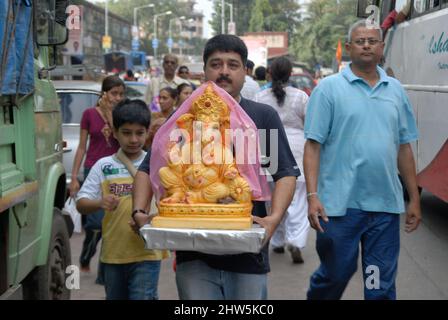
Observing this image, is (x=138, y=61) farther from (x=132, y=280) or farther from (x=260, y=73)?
(x=132, y=280)

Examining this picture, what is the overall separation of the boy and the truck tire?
591mm

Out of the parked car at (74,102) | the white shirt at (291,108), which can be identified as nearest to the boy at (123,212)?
the white shirt at (291,108)

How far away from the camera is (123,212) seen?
4148 millimetres

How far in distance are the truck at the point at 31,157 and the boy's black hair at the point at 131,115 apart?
1.59ft

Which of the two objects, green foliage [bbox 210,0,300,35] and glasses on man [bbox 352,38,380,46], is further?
green foliage [bbox 210,0,300,35]

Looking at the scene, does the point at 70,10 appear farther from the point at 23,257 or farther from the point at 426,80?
the point at 426,80

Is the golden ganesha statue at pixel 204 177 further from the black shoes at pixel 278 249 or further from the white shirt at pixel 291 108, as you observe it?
the black shoes at pixel 278 249

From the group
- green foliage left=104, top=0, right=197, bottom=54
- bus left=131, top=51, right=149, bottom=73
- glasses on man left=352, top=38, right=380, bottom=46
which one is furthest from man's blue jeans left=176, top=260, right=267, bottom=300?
bus left=131, top=51, right=149, bottom=73

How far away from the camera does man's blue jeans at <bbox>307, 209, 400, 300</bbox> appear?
406cm

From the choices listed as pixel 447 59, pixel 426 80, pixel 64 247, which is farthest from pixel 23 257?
pixel 426 80

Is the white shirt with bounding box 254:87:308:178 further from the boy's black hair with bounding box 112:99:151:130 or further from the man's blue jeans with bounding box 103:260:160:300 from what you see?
the man's blue jeans with bounding box 103:260:160:300

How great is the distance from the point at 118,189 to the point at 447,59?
4132 mm

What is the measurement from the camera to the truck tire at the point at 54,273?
14.9ft

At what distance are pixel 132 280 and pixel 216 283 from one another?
1195mm
